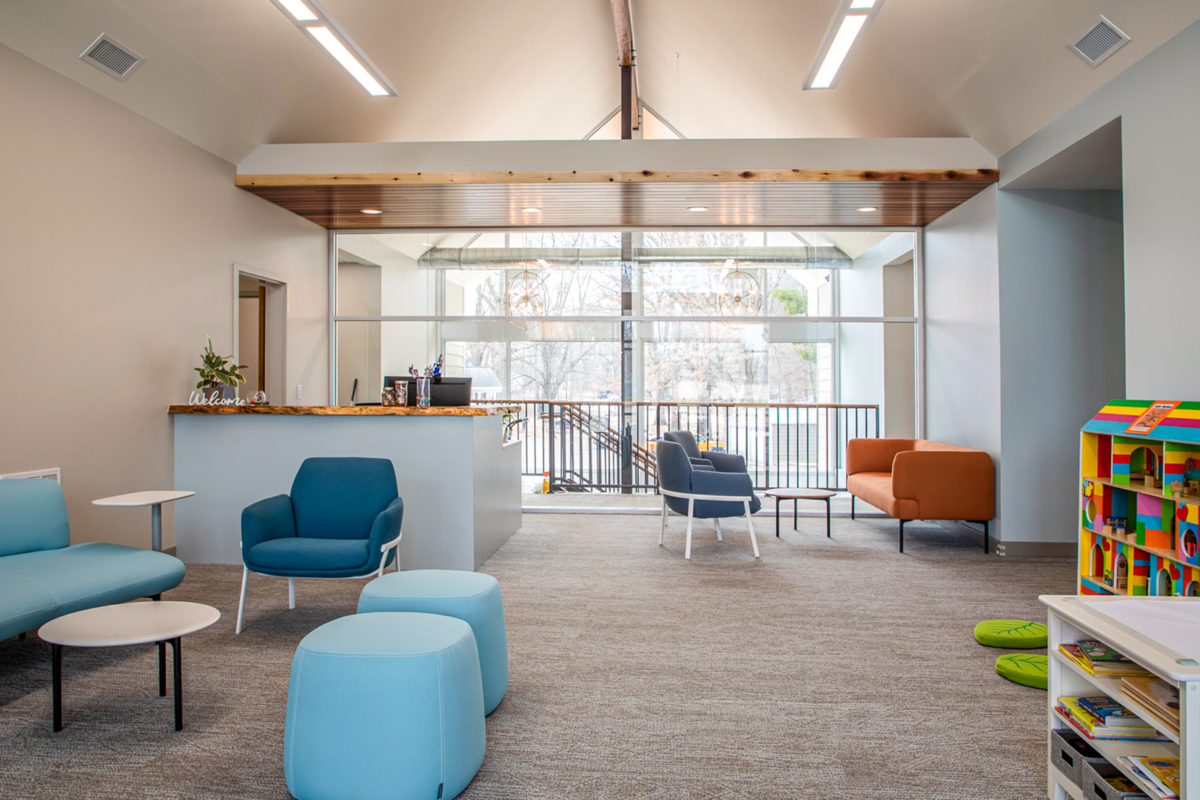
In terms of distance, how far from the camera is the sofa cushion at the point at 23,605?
89.9 inches

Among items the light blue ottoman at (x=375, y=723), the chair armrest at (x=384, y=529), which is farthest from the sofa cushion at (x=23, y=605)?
the light blue ottoman at (x=375, y=723)

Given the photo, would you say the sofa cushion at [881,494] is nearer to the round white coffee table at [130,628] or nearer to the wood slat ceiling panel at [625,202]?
the wood slat ceiling panel at [625,202]

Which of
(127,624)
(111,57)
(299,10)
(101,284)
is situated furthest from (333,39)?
(127,624)

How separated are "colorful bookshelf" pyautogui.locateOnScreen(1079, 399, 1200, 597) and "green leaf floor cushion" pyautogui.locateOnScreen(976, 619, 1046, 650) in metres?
0.58

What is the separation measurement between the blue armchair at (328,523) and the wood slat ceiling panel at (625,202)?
2577mm

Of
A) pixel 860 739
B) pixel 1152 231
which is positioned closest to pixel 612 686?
pixel 860 739

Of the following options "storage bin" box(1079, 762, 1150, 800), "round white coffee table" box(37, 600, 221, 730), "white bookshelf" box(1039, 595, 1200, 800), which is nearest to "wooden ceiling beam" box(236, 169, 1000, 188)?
"round white coffee table" box(37, 600, 221, 730)

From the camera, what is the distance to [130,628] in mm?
2076

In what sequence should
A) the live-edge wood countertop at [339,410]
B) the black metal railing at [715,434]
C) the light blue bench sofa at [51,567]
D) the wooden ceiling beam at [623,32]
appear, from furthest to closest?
the black metal railing at [715,434] → the wooden ceiling beam at [623,32] → the live-edge wood countertop at [339,410] → the light blue bench sofa at [51,567]

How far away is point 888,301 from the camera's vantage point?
20.6 feet

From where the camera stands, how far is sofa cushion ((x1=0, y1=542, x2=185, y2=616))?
8.33 feet

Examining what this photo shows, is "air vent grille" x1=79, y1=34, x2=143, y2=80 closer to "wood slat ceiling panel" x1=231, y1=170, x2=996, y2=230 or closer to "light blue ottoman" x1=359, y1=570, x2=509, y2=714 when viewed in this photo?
"wood slat ceiling panel" x1=231, y1=170, x2=996, y2=230

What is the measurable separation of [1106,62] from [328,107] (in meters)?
5.04

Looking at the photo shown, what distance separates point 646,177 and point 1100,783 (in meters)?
4.36
